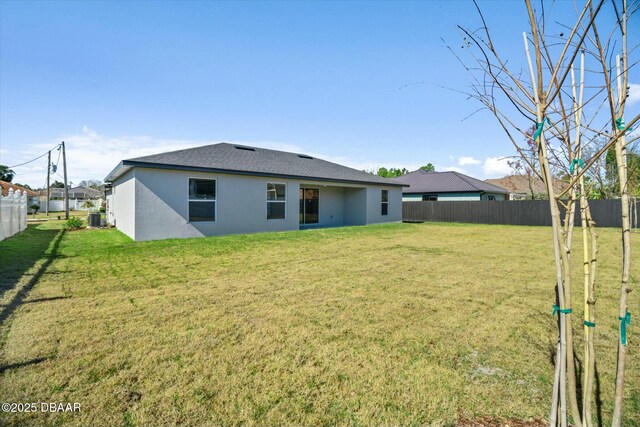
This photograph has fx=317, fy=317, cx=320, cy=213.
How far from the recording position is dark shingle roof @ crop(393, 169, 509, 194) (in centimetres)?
2504

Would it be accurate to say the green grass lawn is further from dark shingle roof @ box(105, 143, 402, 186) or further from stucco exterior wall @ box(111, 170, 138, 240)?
dark shingle roof @ box(105, 143, 402, 186)

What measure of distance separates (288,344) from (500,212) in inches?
831

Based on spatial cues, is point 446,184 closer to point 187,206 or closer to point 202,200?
point 202,200

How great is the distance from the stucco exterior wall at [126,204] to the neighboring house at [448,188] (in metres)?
18.3

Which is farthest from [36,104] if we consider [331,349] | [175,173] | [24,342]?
[331,349]

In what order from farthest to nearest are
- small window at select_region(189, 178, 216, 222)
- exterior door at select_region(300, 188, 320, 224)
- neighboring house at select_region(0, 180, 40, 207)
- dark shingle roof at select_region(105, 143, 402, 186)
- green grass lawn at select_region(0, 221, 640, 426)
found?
neighboring house at select_region(0, 180, 40, 207)
exterior door at select_region(300, 188, 320, 224)
small window at select_region(189, 178, 216, 222)
dark shingle roof at select_region(105, 143, 402, 186)
green grass lawn at select_region(0, 221, 640, 426)

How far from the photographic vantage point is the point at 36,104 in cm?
1225

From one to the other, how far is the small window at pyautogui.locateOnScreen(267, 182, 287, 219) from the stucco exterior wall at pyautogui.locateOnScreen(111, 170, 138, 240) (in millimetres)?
5042

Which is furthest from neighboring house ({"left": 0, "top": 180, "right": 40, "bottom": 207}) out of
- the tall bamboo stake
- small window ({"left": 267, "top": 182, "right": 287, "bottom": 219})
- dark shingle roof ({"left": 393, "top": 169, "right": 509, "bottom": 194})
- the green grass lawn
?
the tall bamboo stake

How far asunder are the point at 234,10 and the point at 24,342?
27.2ft

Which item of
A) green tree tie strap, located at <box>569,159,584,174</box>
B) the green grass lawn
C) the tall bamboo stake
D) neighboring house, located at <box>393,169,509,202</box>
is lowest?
the green grass lawn

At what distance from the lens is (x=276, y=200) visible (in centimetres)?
1389

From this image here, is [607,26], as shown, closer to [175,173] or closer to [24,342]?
[24,342]

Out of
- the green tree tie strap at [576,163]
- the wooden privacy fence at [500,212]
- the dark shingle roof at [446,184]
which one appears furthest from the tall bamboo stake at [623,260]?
the dark shingle roof at [446,184]
